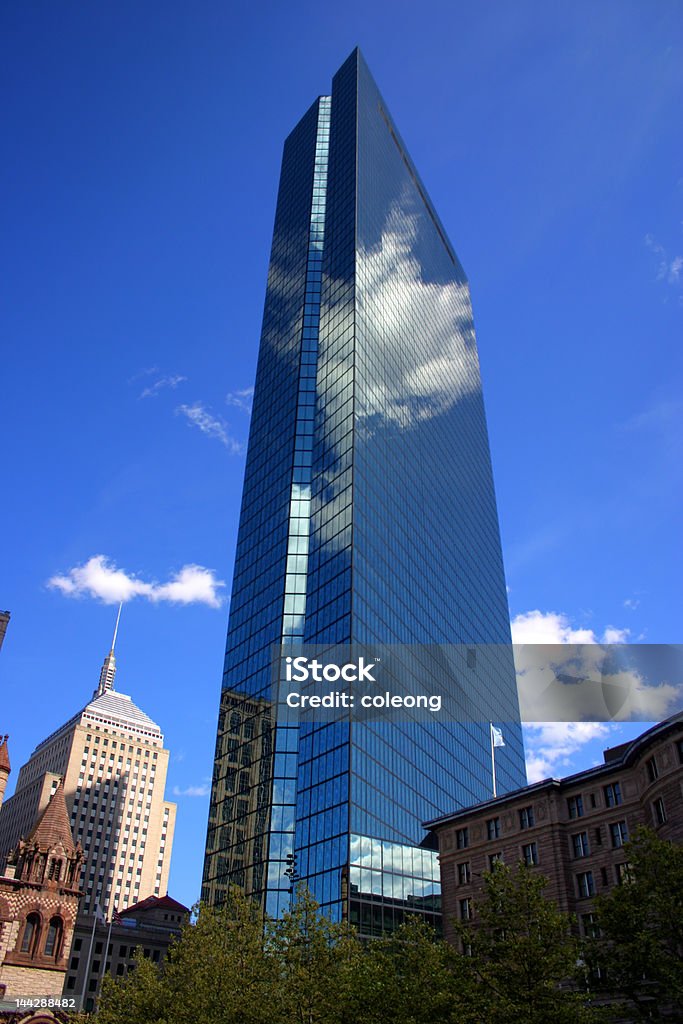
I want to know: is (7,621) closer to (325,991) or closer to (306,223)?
(306,223)

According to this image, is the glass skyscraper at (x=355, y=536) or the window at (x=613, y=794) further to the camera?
the glass skyscraper at (x=355, y=536)

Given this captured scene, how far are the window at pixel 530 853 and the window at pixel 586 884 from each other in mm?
3910

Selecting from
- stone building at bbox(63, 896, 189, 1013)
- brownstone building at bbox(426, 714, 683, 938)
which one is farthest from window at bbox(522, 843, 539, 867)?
stone building at bbox(63, 896, 189, 1013)

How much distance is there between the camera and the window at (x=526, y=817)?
72900 millimetres

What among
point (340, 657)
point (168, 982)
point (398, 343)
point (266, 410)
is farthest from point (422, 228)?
point (168, 982)

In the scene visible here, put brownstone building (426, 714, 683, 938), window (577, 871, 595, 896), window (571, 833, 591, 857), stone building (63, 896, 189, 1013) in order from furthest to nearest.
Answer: stone building (63, 896, 189, 1013), window (571, 833, 591, 857), window (577, 871, 595, 896), brownstone building (426, 714, 683, 938)

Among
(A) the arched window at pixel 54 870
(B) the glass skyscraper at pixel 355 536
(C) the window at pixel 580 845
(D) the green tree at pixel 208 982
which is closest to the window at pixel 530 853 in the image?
(C) the window at pixel 580 845

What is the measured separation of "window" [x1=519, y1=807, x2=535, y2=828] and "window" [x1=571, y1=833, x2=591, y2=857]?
423 centimetres

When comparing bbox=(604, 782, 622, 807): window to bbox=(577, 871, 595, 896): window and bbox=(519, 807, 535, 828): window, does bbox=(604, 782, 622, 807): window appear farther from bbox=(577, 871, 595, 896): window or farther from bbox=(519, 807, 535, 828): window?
bbox=(519, 807, 535, 828): window

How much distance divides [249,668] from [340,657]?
20444 mm

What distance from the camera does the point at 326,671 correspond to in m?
98.1

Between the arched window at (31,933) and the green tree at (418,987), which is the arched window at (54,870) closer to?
the arched window at (31,933)

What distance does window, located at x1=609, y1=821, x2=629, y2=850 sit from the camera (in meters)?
65.8

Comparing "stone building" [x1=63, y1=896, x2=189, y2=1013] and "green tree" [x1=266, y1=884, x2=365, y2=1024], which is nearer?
"green tree" [x1=266, y1=884, x2=365, y2=1024]
